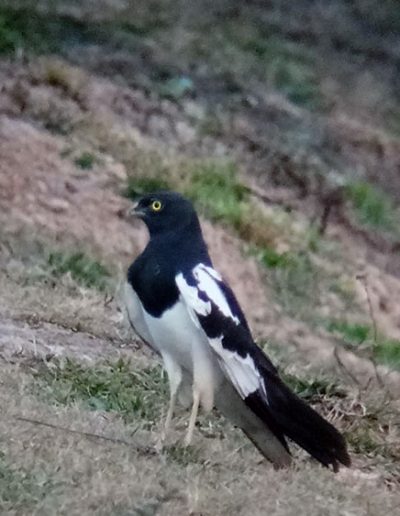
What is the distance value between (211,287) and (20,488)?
1.19m

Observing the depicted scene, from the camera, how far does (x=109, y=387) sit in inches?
249

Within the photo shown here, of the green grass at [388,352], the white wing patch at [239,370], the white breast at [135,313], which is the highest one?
the white wing patch at [239,370]

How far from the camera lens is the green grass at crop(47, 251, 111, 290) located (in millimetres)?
9281

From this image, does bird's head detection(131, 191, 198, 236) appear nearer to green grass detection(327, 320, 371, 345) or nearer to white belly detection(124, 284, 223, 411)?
white belly detection(124, 284, 223, 411)

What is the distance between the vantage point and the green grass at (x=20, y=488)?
4418 mm

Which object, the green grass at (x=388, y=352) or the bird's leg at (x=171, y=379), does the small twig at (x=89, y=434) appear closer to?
the bird's leg at (x=171, y=379)

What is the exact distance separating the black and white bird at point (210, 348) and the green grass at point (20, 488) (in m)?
0.89

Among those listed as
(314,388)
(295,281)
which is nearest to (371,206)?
(295,281)

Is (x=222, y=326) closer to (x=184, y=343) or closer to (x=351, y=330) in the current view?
(x=184, y=343)

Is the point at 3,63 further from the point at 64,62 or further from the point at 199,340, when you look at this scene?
the point at 199,340

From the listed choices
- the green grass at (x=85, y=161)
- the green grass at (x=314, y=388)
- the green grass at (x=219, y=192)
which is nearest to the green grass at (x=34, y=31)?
the green grass at (x=85, y=161)

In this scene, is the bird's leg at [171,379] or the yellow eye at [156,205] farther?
the yellow eye at [156,205]

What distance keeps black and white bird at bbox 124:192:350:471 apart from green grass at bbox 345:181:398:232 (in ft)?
25.0

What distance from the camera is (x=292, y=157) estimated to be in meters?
13.5
